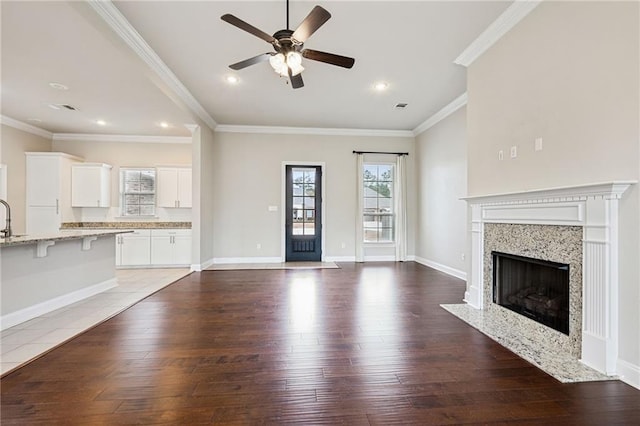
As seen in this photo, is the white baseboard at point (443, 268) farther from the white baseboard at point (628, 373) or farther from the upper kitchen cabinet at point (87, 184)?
the upper kitchen cabinet at point (87, 184)

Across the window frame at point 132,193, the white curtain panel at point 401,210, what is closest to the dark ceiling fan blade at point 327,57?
the white curtain panel at point 401,210

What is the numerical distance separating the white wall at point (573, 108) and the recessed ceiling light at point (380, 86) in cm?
144

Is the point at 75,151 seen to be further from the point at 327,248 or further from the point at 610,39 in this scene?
the point at 610,39

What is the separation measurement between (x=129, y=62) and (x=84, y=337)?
3006mm

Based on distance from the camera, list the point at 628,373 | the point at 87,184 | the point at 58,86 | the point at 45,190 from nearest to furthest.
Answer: the point at 628,373 < the point at 58,86 < the point at 45,190 < the point at 87,184

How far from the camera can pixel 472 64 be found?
378 cm

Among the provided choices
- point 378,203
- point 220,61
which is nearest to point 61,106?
point 220,61

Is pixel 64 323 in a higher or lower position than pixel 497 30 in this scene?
lower

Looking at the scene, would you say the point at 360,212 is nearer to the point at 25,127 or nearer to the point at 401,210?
the point at 401,210

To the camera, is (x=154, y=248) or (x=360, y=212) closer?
(x=154, y=248)

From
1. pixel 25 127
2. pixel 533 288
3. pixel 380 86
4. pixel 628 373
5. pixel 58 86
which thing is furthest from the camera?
pixel 25 127

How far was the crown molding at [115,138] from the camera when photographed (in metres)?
6.86

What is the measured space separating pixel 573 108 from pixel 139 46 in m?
4.39

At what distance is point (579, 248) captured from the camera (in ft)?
7.67
